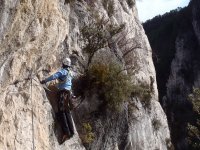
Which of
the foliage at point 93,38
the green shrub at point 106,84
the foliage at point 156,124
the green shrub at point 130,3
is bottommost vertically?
the foliage at point 156,124

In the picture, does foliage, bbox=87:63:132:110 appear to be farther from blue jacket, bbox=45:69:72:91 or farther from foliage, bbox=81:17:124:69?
blue jacket, bbox=45:69:72:91

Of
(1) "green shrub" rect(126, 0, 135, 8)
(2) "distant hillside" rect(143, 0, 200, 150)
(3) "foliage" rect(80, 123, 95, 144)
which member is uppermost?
(2) "distant hillside" rect(143, 0, 200, 150)

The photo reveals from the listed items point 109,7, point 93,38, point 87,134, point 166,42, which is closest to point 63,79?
point 87,134

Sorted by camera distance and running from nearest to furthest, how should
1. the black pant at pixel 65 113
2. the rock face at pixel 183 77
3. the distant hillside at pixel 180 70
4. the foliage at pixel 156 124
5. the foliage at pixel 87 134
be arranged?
the black pant at pixel 65 113 < the foliage at pixel 87 134 < the foliage at pixel 156 124 < the rock face at pixel 183 77 < the distant hillside at pixel 180 70

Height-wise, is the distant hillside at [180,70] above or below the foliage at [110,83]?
above

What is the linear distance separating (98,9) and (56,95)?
736 cm

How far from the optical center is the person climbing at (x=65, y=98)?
11450mm

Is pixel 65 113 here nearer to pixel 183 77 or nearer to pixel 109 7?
pixel 109 7

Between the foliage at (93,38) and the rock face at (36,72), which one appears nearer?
the rock face at (36,72)

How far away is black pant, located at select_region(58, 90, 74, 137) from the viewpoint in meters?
11.5

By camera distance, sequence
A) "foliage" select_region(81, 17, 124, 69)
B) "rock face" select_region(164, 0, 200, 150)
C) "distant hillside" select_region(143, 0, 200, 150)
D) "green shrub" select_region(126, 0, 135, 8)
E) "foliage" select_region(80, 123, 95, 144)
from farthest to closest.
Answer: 1. "distant hillside" select_region(143, 0, 200, 150)
2. "rock face" select_region(164, 0, 200, 150)
3. "green shrub" select_region(126, 0, 135, 8)
4. "foliage" select_region(81, 17, 124, 69)
5. "foliage" select_region(80, 123, 95, 144)

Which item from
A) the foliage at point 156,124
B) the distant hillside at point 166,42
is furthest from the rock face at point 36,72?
the distant hillside at point 166,42

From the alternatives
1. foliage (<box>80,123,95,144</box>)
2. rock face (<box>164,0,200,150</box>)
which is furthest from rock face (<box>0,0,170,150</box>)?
rock face (<box>164,0,200,150</box>)

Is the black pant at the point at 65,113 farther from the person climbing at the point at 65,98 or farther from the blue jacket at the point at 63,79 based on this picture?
the blue jacket at the point at 63,79
